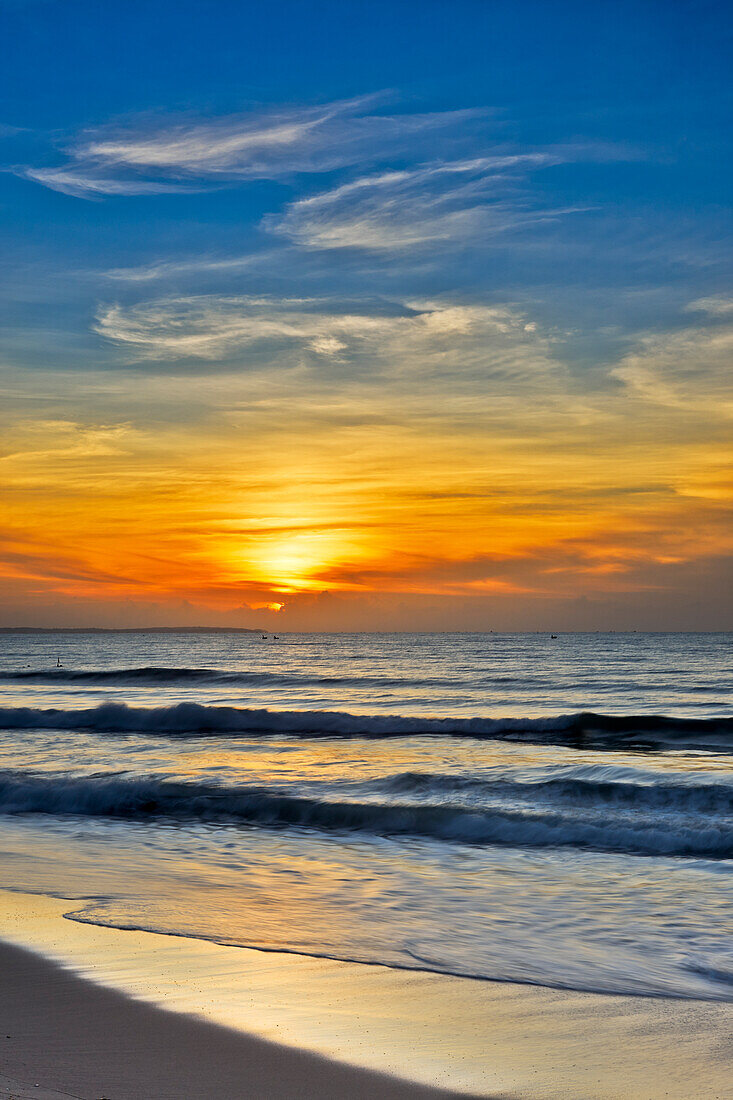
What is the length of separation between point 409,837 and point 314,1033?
741cm

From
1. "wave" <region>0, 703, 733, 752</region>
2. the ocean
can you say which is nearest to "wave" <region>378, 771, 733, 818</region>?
the ocean

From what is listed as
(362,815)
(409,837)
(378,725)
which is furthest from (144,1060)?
(378,725)

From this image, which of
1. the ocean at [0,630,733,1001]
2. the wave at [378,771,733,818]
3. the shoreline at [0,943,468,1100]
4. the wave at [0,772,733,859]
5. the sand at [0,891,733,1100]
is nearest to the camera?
the shoreline at [0,943,468,1100]

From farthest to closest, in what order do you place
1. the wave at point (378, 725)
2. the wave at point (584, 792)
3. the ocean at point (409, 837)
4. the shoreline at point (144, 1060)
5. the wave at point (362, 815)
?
the wave at point (378, 725) < the wave at point (584, 792) < the wave at point (362, 815) < the ocean at point (409, 837) < the shoreline at point (144, 1060)

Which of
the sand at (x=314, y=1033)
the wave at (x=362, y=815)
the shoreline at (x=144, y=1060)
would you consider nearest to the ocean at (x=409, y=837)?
the wave at (x=362, y=815)

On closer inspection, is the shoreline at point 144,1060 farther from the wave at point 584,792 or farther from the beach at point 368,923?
the wave at point 584,792

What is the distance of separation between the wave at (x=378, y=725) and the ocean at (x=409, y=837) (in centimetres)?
14

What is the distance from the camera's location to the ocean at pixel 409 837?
7.67 metres

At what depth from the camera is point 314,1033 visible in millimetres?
5449

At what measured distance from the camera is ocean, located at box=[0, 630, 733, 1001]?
767 cm

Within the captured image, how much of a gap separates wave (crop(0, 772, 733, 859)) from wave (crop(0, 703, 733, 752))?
33.8 ft

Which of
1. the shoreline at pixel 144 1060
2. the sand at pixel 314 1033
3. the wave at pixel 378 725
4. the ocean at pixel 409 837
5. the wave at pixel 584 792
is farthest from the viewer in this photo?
the wave at pixel 378 725

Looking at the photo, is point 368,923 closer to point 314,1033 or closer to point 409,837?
point 314,1033

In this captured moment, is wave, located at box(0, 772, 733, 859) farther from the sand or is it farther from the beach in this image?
the sand
